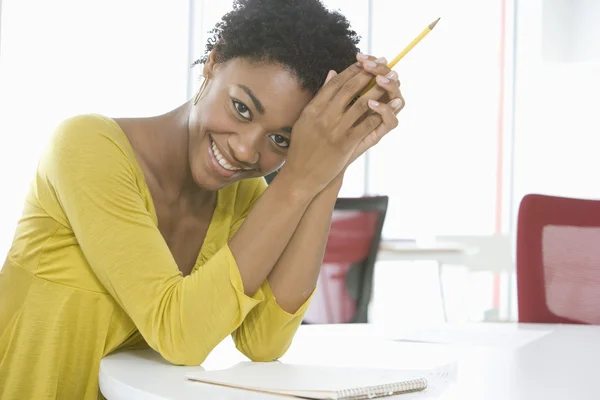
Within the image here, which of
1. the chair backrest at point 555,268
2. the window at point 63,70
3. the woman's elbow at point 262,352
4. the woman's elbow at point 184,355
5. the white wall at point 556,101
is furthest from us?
the white wall at point 556,101

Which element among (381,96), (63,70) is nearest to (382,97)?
(381,96)

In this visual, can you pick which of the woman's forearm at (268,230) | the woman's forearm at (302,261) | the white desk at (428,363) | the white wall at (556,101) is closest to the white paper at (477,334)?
the white desk at (428,363)

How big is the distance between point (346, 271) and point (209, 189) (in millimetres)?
1123

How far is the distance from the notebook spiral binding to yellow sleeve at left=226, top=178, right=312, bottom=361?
298 mm

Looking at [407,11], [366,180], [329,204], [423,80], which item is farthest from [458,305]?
[329,204]

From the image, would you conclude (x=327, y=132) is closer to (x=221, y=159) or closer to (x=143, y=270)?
(x=221, y=159)

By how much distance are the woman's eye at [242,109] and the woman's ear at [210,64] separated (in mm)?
112

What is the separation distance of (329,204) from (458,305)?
4019 millimetres

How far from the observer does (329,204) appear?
4.08ft

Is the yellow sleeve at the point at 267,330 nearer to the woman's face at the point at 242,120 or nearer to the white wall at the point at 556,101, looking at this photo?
the woman's face at the point at 242,120

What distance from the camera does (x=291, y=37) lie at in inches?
48.0

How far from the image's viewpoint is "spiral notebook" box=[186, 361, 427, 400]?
85 cm

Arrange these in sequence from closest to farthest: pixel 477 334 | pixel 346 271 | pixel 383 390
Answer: pixel 383 390
pixel 477 334
pixel 346 271

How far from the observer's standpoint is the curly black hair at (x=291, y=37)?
3.95 feet
